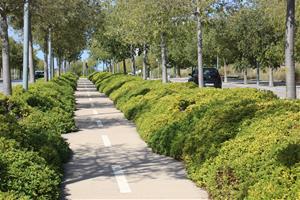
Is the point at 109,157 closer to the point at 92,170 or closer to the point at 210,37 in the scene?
the point at 92,170

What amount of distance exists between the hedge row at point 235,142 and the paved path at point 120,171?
28 cm

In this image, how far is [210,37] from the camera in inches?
2352

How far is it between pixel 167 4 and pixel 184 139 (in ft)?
34.6

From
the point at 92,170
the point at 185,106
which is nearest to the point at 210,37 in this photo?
the point at 185,106

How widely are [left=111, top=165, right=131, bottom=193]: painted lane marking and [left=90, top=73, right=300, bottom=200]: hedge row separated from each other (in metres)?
1.08

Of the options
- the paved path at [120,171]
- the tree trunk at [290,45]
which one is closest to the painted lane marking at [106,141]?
the paved path at [120,171]

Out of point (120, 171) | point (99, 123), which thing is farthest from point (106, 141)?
point (99, 123)

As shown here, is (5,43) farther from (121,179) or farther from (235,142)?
(235,142)

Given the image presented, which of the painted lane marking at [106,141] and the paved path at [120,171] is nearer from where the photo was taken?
the paved path at [120,171]

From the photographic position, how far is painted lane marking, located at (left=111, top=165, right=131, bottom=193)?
27.2ft

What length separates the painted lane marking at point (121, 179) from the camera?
8.30m

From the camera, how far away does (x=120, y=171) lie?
9727 millimetres

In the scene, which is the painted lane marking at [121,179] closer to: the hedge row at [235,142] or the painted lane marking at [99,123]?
the hedge row at [235,142]

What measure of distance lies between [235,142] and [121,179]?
6.64ft
